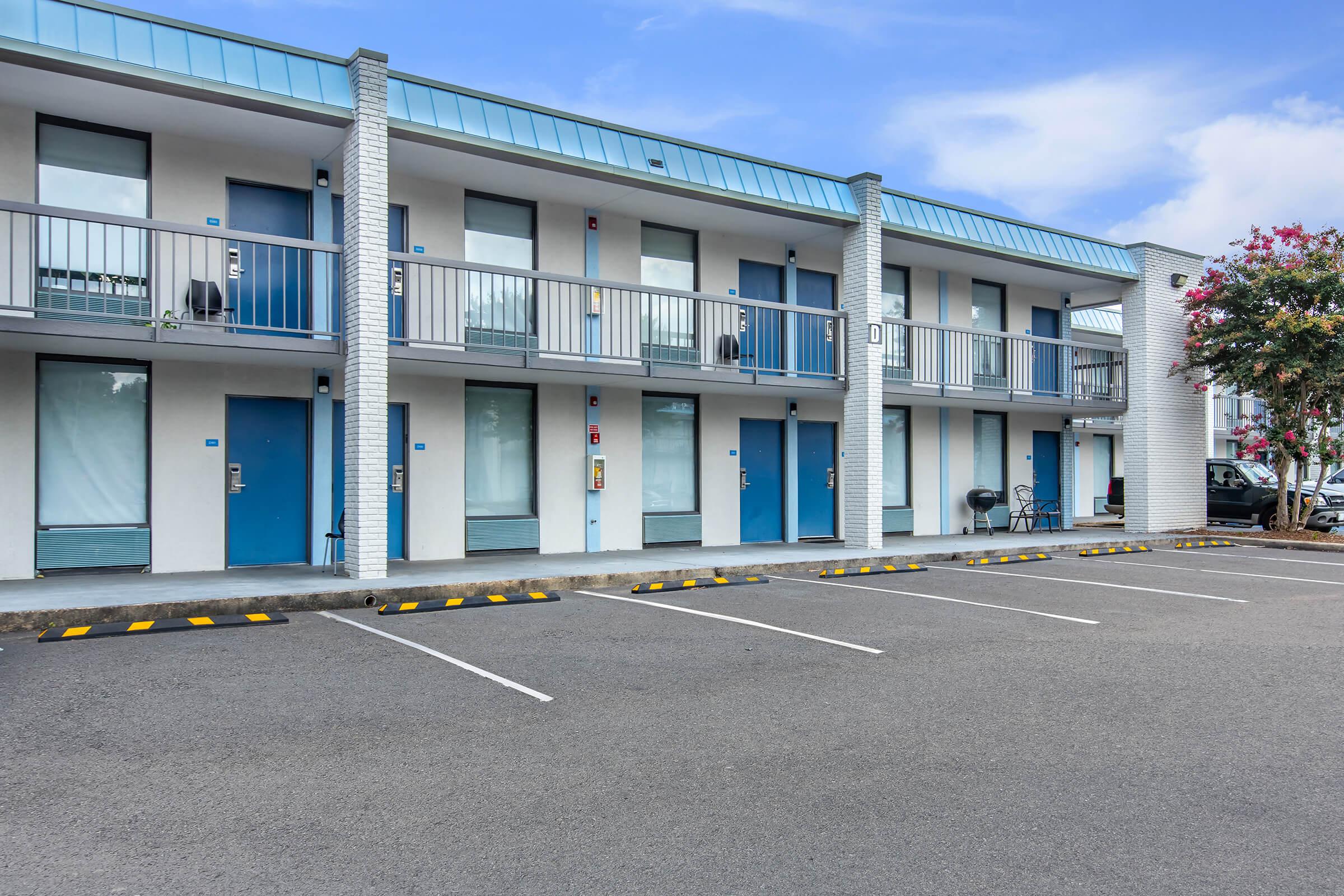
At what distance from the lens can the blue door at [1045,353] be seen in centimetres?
1994

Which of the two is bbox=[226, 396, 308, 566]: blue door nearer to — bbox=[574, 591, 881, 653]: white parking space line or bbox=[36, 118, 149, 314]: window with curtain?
bbox=[36, 118, 149, 314]: window with curtain

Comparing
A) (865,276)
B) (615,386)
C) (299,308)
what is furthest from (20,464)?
(865,276)

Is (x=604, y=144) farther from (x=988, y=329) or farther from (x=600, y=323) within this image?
(x=988, y=329)

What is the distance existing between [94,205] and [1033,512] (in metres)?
17.8

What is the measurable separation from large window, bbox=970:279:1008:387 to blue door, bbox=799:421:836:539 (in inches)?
160

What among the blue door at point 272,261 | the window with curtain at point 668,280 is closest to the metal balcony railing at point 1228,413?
the window with curtain at point 668,280

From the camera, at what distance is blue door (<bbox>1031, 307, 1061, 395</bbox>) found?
19.9 m

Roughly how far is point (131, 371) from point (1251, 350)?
19.3 metres

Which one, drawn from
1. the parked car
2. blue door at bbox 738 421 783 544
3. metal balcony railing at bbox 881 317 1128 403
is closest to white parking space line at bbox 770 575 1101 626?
blue door at bbox 738 421 783 544

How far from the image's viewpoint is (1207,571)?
12812 mm

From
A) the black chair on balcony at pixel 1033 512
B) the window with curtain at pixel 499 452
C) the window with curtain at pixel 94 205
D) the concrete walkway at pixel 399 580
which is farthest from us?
the black chair on balcony at pixel 1033 512

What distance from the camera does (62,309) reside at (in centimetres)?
1009

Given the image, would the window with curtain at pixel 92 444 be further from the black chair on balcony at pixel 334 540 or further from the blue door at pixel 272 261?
the black chair on balcony at pixel 334 540

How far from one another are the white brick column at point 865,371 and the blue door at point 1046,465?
6702 mm
